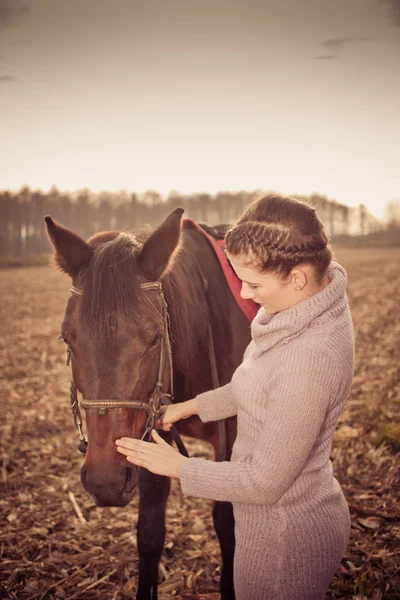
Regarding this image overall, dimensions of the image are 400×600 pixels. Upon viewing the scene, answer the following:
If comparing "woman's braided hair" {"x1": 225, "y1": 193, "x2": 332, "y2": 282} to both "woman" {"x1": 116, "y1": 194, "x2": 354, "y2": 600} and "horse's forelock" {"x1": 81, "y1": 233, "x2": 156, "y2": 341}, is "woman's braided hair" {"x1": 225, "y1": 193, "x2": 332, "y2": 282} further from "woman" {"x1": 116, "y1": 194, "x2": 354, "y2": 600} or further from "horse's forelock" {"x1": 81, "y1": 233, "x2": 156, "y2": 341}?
"horse's forelock" {"x1": 81, "y1": 233, "x2": 156, "y2": 341}

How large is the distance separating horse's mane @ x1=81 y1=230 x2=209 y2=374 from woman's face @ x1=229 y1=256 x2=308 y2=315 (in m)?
0.62

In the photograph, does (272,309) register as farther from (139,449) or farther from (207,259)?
(207,259)

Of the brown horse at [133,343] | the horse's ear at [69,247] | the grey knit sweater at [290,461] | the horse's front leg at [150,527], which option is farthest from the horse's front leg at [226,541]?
the horse's ear at [69,247]

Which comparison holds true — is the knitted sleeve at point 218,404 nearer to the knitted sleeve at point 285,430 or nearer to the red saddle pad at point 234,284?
the knitted sleeve at point 285,430

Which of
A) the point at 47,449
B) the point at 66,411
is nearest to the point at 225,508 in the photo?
the point at 47,449

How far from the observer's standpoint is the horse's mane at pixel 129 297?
2.19 metres

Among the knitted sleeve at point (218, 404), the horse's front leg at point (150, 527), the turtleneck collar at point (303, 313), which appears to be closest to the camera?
the turtleneck collar at point (303, 313)

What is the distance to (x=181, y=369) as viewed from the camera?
2936mm

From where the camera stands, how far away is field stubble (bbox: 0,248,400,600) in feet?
11.7

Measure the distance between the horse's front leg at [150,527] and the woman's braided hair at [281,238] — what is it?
1.89 metres

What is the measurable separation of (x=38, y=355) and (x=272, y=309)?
10.6 m

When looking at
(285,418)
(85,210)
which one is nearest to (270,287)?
(285,418)

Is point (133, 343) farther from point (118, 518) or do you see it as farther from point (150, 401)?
point (118, 518)

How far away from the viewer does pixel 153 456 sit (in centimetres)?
200
